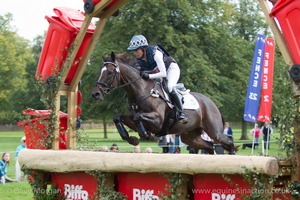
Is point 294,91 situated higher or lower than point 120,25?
lower

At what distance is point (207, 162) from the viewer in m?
5.39

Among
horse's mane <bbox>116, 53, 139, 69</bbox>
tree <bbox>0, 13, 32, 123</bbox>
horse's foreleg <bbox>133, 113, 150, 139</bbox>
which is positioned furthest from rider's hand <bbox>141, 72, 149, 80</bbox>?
tree <bbox>0, 13, 32, 123</bbox>

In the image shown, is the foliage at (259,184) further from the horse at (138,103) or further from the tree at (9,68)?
the tree at (9,68)

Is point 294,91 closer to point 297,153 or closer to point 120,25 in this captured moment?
point 297,153

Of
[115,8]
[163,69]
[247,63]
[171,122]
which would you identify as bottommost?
[171,122]

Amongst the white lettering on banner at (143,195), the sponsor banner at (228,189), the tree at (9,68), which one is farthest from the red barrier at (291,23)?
the tree at (9,68)

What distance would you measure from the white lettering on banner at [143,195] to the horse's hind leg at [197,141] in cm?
266

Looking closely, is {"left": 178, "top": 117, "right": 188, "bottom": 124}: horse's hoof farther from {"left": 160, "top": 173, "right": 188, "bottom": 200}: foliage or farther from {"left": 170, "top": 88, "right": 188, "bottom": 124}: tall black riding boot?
{"left": 160, "top": 173, "right": 188, "bottom": 200}: foliage

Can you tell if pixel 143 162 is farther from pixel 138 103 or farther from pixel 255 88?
pixel 255 88

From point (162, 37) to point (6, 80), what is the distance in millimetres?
28102

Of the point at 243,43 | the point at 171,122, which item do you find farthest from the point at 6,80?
the point at 171,122

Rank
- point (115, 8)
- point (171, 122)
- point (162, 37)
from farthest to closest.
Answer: point (162, 37)
point (171, 122)
point (115, 8)

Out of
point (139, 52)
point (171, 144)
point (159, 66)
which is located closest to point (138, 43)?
point (139, 52)

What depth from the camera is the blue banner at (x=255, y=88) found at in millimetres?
14469
